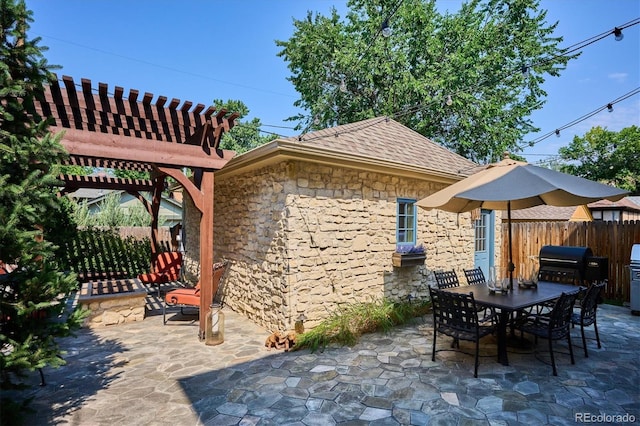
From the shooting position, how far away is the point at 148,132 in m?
4.69

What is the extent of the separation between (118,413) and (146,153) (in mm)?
3103

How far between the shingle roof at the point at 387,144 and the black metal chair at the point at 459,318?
2.54m

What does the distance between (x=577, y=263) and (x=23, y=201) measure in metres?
9.27

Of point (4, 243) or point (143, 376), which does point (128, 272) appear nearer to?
point (143, 376)

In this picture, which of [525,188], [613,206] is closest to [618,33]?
[525,188]

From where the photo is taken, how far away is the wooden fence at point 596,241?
7.33 meters

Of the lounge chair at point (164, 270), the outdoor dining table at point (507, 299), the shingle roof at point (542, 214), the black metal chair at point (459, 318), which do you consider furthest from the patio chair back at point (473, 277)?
the shingle roof at point (542, 214)

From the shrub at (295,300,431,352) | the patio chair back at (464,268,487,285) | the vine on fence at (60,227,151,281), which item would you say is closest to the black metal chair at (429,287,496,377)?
the shrub at (295,300,431,352)

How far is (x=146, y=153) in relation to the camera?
4512 mm

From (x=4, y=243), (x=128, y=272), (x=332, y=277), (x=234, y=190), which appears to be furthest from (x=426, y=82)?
(x=4, y=243)

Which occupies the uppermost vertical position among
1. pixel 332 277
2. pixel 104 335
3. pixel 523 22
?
pixel 523 22

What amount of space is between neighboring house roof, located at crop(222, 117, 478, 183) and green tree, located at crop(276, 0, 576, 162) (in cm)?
604

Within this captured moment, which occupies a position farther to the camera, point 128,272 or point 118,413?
point 128,272

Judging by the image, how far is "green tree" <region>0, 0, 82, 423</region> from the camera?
2.37 metres
